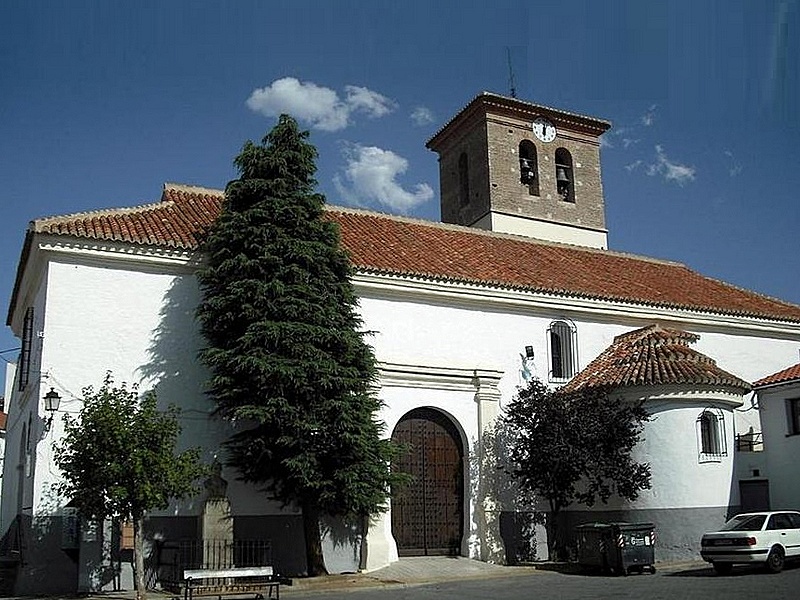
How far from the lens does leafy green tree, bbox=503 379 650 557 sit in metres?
21.8

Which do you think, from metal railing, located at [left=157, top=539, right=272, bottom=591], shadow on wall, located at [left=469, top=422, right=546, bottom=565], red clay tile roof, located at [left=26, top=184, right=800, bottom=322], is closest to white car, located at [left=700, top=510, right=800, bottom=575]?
shadow on wall, located at [left=469, top=422, right=546, bottom=565]

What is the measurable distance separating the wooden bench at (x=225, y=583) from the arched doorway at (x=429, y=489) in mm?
5555

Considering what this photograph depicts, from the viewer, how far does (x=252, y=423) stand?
20.2m

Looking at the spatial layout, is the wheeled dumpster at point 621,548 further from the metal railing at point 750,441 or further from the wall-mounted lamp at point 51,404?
the wall-mounted lamp at point 51,404

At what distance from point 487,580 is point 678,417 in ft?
21.9

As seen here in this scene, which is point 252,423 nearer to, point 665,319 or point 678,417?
point 678,417

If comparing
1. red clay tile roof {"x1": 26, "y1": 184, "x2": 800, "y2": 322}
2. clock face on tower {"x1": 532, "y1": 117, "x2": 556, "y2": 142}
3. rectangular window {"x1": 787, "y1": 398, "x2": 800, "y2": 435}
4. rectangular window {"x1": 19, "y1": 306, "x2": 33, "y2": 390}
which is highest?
clock face on tower {"x1": 532, "y1": 117, "x2": 556, "y2": 142}

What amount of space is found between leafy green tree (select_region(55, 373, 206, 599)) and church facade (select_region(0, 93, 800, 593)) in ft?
9.04

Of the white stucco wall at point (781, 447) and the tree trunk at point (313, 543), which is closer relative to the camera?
the tree trunk at point (313, 543)

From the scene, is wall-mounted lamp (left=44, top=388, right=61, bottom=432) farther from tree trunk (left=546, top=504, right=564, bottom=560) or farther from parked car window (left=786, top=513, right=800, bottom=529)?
parked car window (left=786, top=513, right=800, bottom=529)

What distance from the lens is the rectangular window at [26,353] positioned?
72.4ft

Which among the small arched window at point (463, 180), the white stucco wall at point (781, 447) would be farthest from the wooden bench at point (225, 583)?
the small arched window at point (463, 180)

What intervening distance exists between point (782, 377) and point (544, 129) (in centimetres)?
1446

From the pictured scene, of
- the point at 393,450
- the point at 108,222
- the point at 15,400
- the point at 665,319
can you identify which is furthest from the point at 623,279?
the point at 15,400
